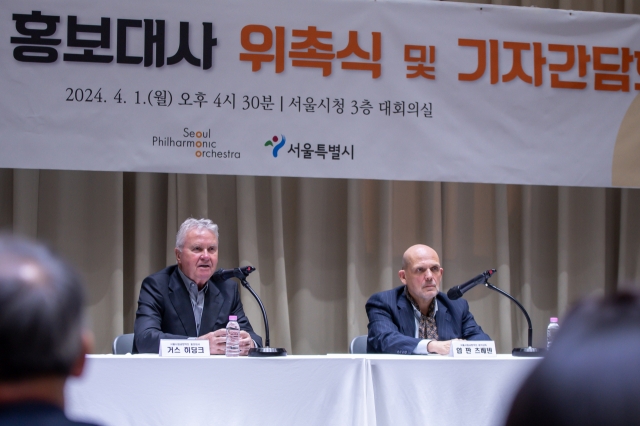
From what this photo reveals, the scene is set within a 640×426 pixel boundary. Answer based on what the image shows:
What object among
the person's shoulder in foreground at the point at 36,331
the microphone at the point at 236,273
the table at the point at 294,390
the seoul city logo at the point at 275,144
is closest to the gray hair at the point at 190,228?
the seoul city logo at the point at 275,144

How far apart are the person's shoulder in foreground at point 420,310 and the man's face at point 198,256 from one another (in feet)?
2.41

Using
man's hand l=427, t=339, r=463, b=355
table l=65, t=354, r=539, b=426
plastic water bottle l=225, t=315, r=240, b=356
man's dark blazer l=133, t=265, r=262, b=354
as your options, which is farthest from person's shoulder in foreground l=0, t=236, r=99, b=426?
man's dark blazer l=133, t=265, r=262, b=354

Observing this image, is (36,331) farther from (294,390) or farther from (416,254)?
(416,254)

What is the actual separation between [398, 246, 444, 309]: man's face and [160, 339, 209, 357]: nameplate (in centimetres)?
119

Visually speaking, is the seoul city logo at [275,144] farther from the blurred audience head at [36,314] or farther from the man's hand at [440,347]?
the blurred audience head at [36,314]

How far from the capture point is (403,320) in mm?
3193

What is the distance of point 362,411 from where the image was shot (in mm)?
2252

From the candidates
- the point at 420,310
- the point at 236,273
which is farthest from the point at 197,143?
the point at 420,310

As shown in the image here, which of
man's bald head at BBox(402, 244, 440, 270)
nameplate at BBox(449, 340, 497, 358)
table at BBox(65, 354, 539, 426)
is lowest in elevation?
table at BBox(65, 354, 539, 426)

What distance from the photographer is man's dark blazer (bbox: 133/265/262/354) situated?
10.00ft

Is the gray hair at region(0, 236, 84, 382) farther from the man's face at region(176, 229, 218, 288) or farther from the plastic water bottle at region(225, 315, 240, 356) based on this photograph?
the man's face at region(176, 229, 218, 288)

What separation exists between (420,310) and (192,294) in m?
1.03

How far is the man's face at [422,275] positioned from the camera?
326 cm

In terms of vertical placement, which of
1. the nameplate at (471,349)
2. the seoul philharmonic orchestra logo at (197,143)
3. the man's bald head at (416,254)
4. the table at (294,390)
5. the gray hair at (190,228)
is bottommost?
the table at (294,390)
